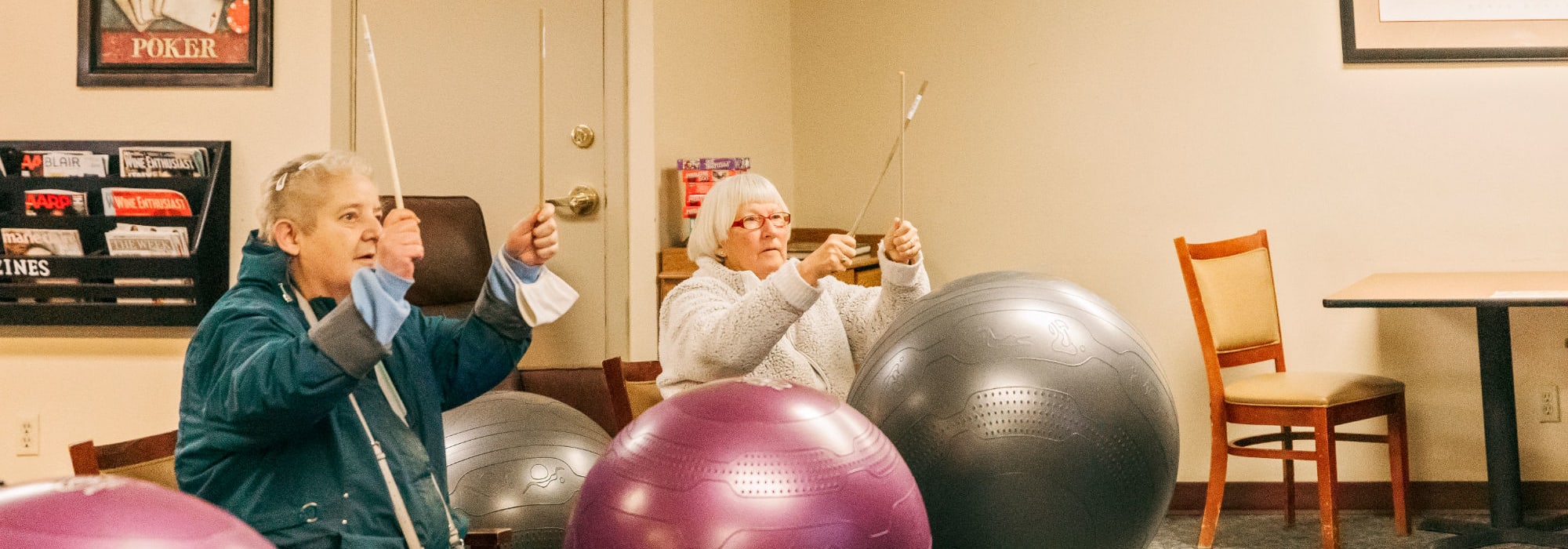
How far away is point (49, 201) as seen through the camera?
3.43 m

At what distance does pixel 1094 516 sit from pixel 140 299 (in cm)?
271

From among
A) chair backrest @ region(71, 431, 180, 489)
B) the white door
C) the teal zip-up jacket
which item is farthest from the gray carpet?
chair backrest @ region(71, 431, 180, 489)

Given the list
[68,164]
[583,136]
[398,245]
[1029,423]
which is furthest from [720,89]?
[398,245]

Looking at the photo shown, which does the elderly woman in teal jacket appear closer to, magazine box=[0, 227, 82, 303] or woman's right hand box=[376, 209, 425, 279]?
woman's right hand box=[376, 209, 425, 279]

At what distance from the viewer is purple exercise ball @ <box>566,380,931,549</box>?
1540 millimetres

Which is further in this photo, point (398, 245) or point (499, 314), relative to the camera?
point (499, 314)

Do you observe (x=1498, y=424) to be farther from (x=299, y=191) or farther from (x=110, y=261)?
(x=110, y=261)

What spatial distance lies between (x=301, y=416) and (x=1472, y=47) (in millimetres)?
3938

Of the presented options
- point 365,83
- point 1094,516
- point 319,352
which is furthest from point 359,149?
point 1094,516

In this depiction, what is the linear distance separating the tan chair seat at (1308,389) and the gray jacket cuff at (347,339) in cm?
284

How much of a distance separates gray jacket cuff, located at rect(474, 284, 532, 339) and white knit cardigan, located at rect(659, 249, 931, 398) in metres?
0.51

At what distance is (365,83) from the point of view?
3641mm

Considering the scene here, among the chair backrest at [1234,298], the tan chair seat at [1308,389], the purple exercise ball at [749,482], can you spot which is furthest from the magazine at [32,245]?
the tan chair seat at [1308,389]

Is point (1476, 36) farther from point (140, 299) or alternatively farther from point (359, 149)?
point (140, 299)
